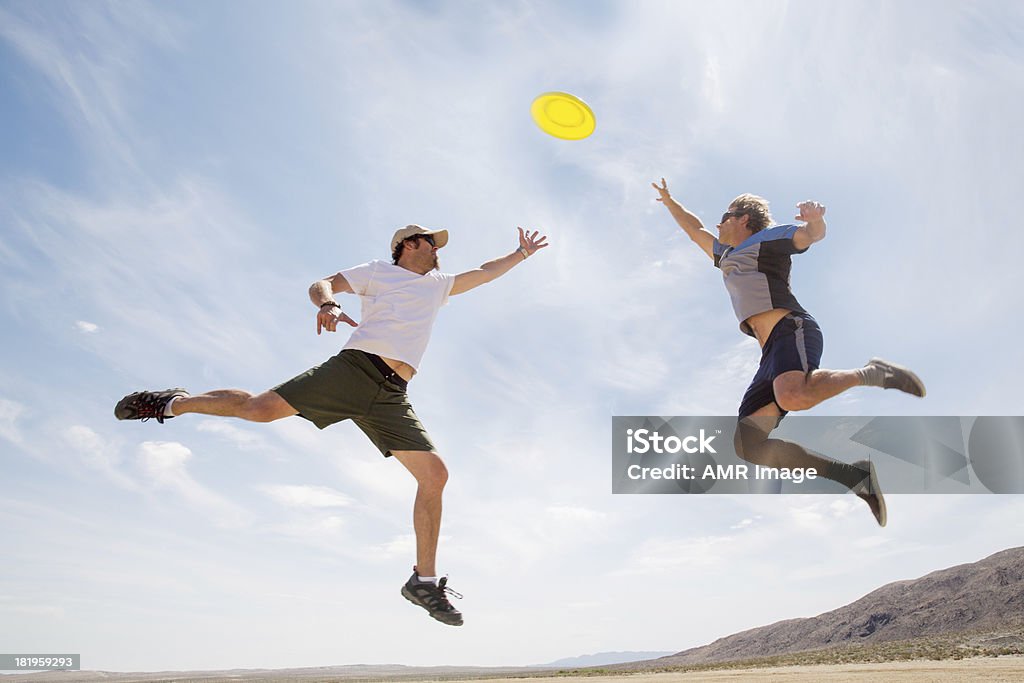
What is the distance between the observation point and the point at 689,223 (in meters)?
8.38

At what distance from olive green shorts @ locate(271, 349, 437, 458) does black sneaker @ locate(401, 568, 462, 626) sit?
1126mm

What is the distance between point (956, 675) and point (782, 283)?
57755 mm

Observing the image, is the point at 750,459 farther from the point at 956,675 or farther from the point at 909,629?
the point at 909,629

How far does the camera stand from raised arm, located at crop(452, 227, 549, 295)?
7.16 meters

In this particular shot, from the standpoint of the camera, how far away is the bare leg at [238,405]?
5969mm

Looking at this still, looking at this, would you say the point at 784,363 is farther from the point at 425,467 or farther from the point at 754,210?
the point at 425,467

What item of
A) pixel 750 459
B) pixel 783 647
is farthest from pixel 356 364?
pixel 783 647

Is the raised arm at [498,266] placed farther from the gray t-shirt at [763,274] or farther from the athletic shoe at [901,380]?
the athletic shoe at [901,380]

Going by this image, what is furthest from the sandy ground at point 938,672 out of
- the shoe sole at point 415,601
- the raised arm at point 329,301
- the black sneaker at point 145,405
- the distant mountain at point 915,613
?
the distant mountain at point 915,613

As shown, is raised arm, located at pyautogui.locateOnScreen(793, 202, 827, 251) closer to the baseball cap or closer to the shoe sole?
the baseball cap

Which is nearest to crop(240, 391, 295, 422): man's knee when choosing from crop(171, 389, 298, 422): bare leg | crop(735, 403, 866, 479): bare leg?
crop(171, 389, 298, 422): bare leg

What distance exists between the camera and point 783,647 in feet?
521

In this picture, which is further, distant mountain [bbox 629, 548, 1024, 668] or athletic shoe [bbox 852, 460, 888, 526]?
distant mountain [bbox 629, 548, 1024, 668]

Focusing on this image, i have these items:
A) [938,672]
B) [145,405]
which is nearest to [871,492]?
[145,405]
